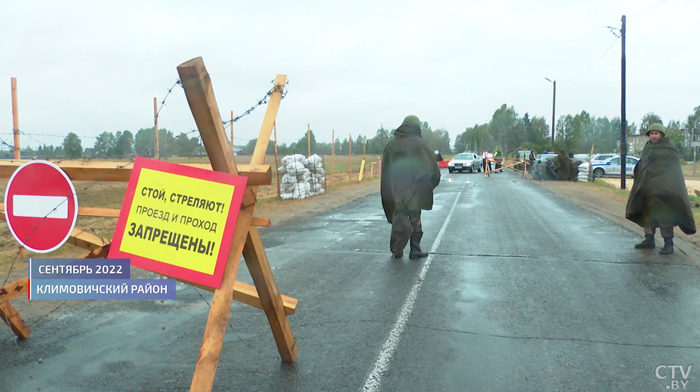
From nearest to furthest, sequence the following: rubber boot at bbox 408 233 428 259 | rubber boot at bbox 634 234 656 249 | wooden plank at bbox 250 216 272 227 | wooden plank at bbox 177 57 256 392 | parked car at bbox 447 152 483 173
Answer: wooden plank at bbox 177 57 256 392, wooden plank at bbox 250 216 272 227, rubber boot at bbox 408 233 428 259, rubber boot at bbox 634 234 656 249, parked car at bbox 447 152 483 173

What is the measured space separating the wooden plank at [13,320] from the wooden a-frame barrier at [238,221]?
27 centimetres

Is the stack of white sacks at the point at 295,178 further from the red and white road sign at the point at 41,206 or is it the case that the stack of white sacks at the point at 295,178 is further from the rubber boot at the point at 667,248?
the red and white road sign at the point at 41,206

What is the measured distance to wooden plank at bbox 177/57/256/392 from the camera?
8.75ft

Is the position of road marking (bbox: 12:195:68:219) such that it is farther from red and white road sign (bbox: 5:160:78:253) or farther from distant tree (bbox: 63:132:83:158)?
distant tree (bbox: 63:132:83:158)

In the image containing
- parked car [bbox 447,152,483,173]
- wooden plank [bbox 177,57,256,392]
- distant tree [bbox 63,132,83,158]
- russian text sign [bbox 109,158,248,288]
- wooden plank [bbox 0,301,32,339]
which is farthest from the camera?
parked car [bbox 447,152,483,173]

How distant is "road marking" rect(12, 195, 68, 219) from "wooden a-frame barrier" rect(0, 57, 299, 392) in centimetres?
11

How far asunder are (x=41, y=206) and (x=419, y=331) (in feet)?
9.60

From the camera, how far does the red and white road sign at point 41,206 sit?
3.30m

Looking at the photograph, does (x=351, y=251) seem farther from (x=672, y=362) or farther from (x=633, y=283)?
(x=672, y=362)

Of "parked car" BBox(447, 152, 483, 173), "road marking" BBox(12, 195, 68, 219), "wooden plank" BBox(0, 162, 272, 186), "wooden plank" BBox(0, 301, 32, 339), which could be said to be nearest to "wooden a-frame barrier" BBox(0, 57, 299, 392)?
"wooden plank" BBox(0, 162, 272, 186)

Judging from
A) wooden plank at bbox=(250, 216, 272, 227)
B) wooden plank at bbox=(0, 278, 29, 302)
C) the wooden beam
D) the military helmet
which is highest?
the military helmet

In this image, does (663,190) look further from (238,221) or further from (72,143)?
(72,143)

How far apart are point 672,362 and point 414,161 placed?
4.50 metres

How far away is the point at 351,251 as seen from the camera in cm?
820
